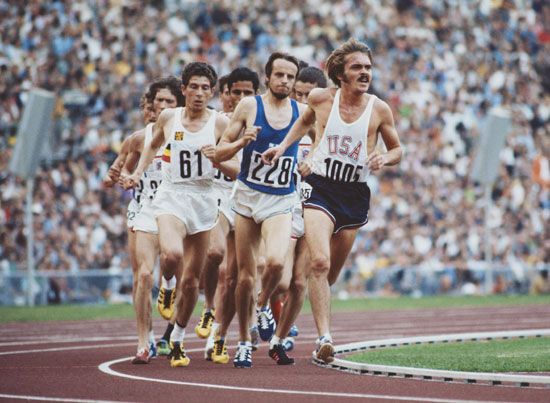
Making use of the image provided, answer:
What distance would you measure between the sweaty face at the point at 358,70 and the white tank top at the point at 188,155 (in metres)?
1.37

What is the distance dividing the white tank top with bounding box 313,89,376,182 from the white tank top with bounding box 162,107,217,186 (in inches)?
42.9

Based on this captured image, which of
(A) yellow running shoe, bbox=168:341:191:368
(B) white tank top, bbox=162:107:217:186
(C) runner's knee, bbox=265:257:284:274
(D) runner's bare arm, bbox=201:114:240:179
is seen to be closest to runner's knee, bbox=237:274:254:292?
(C) runner's knee, bbox=265:257:284:274

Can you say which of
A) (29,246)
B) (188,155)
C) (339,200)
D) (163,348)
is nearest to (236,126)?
(188,155)

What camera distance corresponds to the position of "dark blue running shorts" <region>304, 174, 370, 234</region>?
11.5 meters

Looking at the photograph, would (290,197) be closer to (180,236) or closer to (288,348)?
(180,236)

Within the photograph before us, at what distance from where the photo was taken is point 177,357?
37.7 ft

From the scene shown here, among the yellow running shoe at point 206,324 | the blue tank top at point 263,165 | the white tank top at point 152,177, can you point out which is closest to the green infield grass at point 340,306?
the white tank top at point 152,177

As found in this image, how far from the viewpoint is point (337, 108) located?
37.7 ft

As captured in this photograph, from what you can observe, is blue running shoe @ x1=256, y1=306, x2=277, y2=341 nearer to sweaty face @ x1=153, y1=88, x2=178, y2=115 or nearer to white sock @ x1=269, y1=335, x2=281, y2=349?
white sock @ x1=269, y1=335, x2=281, y2=349

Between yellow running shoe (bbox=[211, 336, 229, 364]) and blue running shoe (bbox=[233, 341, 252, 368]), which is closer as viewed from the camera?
blue running shoe (bbox=[233, 341, 252, 368])

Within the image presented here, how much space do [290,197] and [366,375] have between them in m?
2.20

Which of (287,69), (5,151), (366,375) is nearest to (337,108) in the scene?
(287,69)

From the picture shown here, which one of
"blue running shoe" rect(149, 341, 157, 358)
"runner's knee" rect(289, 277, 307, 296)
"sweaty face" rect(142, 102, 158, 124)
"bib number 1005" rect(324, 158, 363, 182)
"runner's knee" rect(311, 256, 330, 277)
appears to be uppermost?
"sweaty face" rect(142, 102, 158, 124)

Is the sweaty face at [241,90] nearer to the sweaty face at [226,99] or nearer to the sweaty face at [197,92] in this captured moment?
the sweaty face at [226,99]
